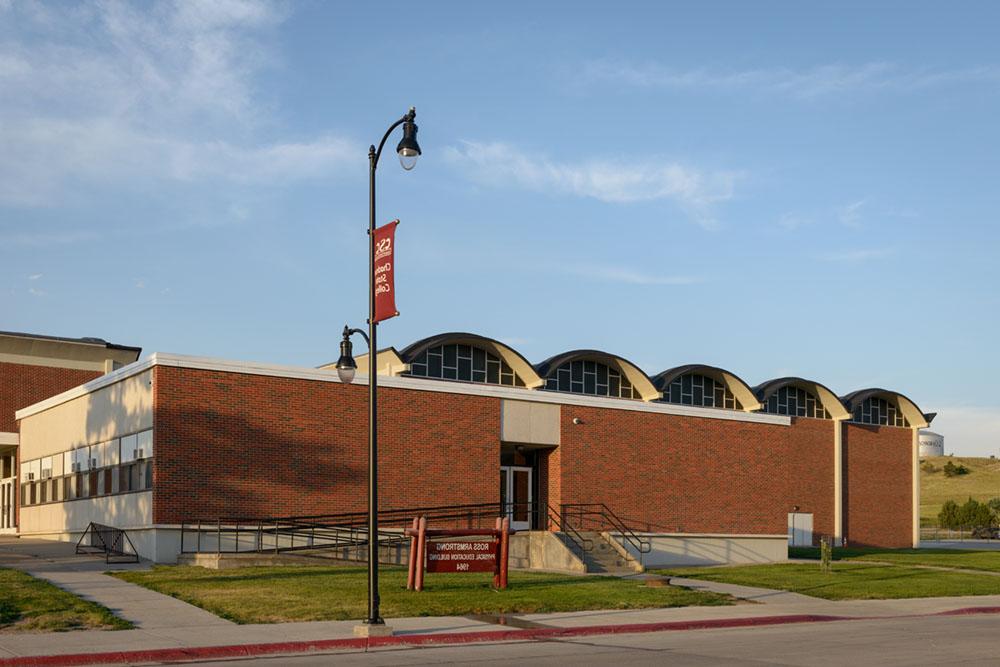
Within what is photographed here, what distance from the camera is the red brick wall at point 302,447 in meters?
30.7

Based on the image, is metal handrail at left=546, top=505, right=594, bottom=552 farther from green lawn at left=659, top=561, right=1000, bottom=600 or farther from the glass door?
the glass door

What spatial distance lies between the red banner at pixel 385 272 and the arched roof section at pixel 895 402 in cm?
5174

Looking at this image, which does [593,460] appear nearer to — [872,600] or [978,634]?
[872,600]

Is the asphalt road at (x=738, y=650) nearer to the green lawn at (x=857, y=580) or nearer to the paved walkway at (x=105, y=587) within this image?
the paved walkway at (x=105, y=587)

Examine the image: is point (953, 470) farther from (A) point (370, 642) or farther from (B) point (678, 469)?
(A) point (370, 642)

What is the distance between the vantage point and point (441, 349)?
1981 inches

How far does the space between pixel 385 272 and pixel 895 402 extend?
5663 cm

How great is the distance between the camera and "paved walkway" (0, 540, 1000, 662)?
17172 millimetres

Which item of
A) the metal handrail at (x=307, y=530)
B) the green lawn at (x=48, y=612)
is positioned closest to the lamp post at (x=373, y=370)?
the green lawn at (x=48, y=612)

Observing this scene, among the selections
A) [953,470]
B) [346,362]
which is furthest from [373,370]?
[953,470]

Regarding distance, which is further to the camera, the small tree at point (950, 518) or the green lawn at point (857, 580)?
the small tree at point (950, 518)

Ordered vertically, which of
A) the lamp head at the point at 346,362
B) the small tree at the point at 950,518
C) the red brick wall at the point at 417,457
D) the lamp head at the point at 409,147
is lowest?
the small tree at the point at 950,518

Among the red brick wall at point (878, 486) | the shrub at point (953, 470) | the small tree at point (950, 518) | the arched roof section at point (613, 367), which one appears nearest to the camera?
the arched roof section at point (613, 367)

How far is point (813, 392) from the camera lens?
6444 cm
